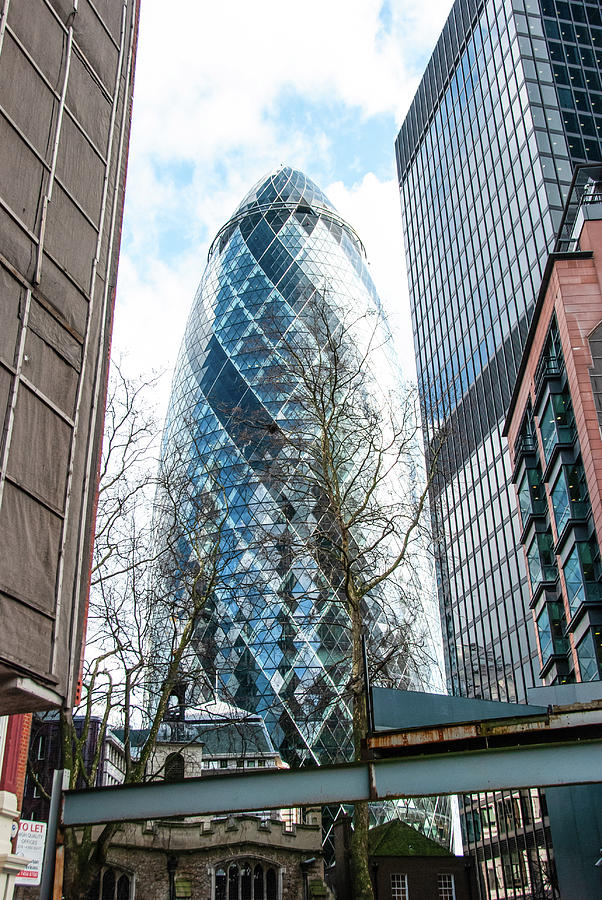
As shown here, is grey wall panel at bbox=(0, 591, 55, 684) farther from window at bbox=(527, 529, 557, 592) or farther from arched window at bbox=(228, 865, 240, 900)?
window at bbox=(527, 529, 557, 592)

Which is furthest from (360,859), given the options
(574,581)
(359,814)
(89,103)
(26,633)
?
(574,581)

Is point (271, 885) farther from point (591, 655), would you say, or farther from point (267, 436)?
point (267, 436)

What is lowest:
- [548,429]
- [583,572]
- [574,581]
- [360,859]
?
[360,859]

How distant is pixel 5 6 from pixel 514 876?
140ft

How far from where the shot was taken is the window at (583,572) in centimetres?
2802

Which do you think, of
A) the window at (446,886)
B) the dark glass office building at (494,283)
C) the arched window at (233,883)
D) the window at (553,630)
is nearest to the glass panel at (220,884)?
the arched window at (233,883)

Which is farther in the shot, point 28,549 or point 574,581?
point 574,581

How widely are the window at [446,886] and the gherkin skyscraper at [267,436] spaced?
256 inches

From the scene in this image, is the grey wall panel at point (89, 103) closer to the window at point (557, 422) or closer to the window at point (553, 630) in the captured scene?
the window at point (557, 422)

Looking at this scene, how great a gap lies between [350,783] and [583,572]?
21520 mm

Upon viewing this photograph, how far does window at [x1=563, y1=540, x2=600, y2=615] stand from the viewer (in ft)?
91.9

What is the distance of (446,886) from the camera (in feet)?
101

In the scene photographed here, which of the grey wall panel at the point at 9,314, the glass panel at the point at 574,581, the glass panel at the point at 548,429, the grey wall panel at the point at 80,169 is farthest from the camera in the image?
the glass panel at the point at 548,429

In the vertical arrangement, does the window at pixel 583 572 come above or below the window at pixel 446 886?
above
